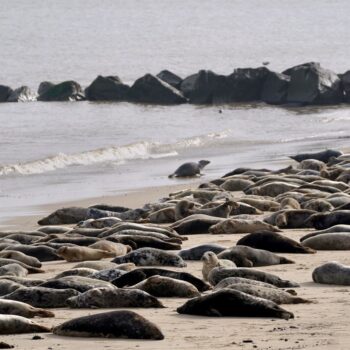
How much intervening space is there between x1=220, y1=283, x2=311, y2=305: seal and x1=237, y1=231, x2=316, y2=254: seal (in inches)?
89.9

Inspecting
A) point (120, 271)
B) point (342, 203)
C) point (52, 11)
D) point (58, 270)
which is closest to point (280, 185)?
point (342, 203)

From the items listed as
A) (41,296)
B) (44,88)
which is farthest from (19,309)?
(44,88)

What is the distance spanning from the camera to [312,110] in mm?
31547

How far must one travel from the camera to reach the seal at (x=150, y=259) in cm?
945

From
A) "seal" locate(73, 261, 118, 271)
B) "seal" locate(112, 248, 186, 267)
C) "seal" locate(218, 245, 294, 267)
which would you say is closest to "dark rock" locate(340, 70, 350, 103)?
"seal" locate(218, 245, 294, 267)

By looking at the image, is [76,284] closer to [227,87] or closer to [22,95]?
[227,87]

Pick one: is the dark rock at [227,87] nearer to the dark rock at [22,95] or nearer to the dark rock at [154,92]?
the dark rock at [154,92]

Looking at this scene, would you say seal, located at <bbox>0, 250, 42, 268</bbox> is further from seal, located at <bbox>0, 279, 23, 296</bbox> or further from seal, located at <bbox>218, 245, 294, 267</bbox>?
seal, located at <bbox>0, 279, 23, 296</bbox>

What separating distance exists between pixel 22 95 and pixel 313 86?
8.91 meters

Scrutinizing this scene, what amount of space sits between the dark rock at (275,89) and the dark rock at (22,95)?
711 centimetres

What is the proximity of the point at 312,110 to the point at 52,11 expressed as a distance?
68.6 meters

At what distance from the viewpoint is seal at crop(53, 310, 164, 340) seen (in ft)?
20.9

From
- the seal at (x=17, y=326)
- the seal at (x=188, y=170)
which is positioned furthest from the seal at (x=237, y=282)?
the seal at (x=188, y=170)

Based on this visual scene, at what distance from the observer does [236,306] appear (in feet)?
23.0
